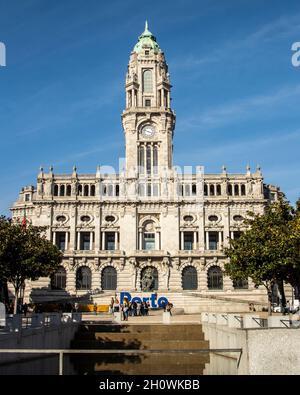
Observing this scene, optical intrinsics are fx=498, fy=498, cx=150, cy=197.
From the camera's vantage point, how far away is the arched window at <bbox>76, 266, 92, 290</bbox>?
276 feet

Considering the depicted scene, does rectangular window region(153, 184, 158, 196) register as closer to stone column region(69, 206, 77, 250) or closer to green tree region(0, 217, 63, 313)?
stone column region(69, 206, 77, 250)

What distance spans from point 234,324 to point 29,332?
43.7ft

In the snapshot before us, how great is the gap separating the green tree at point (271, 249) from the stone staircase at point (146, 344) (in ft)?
31.6

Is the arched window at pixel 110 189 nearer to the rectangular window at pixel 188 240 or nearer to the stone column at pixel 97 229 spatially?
the stone column at pixel 97 229

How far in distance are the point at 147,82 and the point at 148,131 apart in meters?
10.2

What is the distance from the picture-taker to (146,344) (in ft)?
134

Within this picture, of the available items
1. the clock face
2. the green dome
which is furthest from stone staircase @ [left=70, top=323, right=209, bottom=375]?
the green dome

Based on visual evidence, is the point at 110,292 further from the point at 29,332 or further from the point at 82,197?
the point at 29,332

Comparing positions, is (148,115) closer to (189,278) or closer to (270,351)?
(189,278)

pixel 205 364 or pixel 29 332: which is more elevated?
pixel 29 332

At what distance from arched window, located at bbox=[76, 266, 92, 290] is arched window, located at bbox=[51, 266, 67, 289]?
2.20m

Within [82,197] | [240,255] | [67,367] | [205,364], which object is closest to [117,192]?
[82,197]

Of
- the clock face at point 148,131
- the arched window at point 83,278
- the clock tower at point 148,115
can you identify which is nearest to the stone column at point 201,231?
the clock tower at point 148,115

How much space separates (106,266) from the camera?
84625 mm
